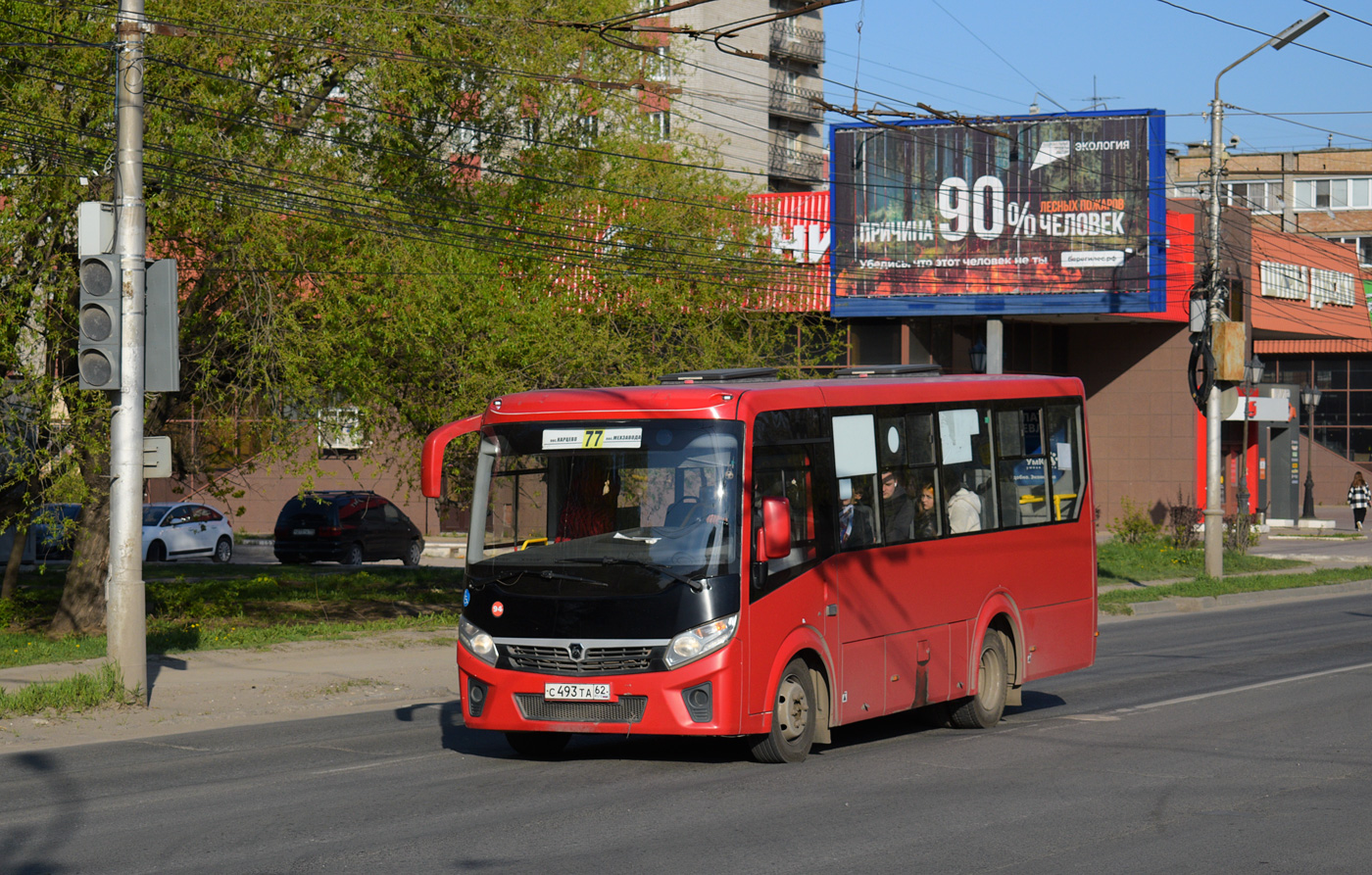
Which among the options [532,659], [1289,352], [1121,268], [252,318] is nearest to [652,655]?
[532,659]

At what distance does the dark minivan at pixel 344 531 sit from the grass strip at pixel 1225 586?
55.5 feet

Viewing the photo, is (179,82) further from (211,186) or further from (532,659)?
(532,659)

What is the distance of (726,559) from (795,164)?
229 ft

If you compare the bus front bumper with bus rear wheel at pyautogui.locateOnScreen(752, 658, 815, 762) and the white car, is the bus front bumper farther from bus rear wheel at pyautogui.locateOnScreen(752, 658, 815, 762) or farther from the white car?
the white car

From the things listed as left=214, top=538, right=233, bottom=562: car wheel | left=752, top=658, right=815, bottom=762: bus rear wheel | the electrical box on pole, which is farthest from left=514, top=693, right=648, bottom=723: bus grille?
left=214, top=538, right=233, bottom=562: car wheel

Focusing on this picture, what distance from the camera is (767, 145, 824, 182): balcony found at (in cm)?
7644

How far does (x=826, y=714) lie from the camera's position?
34.9 ft

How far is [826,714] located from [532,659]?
211cm

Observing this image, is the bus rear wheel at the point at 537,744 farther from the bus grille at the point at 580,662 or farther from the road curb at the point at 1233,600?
the road curb at the point at 1233,600

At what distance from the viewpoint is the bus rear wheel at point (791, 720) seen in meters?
Answer: 10.2

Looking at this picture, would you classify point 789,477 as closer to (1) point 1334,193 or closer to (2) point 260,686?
(2) point 260,686

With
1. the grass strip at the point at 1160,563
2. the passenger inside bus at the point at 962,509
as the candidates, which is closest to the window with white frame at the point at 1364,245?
the grass strip at the point at 1160,563

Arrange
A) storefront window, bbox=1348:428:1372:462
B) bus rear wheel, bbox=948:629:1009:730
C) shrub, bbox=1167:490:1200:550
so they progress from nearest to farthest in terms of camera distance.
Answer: bus rear wheel, bbox=948:629:1009:730 < shrub, bbox=1167:490:1200:550 < storefront window, bbox=1348:428:1372:462

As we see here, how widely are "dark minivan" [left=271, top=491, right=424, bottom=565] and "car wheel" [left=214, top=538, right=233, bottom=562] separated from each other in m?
2.36
